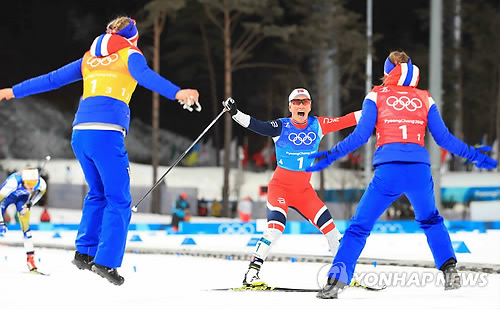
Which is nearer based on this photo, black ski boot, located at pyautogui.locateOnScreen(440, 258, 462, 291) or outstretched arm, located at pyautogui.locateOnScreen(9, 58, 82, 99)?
black ski boot, located at pyautogui.locateOnScreen(440, 258, 462, 291)

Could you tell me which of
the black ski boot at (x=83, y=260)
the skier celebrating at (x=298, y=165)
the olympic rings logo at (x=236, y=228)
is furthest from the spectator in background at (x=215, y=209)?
the black ski boot at (x=83, y=260)

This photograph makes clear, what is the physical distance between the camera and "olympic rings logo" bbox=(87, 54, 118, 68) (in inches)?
275

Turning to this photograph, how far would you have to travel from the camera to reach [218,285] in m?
8.62

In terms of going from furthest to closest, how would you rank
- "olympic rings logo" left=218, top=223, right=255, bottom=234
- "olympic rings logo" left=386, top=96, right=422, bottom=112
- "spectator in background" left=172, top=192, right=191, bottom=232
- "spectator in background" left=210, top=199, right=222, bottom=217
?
"spectator in background" left=210, top=199, right=222, bottom=217 < "spectator in background" left=172, top=192, right=191, bottom=232 < "olympic rings logo" left=218, top=223, right=255, bottom=234 < "olympic rings logo" left=386, top=96, right=422, bottom=112

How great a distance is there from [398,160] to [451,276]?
45.0 inches

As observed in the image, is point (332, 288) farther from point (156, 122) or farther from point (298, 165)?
point (156, 122)

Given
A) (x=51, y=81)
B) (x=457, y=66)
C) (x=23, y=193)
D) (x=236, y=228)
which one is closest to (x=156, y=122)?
(x=236, y=228)

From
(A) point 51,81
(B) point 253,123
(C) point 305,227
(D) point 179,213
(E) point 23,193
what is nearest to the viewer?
(A) point 51,81

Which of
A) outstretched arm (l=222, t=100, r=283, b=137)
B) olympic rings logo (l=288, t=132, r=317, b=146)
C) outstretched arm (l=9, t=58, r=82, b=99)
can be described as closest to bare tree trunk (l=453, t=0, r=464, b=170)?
olympic rings logo (l=288, t=132, r=317, b=146)

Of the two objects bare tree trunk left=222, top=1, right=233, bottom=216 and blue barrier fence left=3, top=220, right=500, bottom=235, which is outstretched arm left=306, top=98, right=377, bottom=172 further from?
bare tree trunk left=222, top=1, right=233, bottom=216

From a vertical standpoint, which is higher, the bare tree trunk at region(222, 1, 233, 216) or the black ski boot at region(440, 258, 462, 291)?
the bare tree trunk at region(222, 1, 233, 216)

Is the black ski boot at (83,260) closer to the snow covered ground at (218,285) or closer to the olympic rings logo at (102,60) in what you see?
the snow covered ground at (218,285)

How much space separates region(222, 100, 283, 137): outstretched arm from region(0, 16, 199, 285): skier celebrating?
1379 mm

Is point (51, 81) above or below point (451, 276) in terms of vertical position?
above
